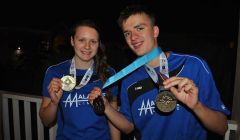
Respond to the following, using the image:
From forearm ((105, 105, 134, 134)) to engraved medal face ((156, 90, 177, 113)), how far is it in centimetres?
50

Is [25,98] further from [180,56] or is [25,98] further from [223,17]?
[223,17]

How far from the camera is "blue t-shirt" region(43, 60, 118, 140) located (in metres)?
2.55

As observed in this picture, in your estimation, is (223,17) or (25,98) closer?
(25,98)

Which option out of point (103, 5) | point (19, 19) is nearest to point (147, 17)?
point (103, 5)

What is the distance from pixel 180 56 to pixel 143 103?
0.51 metres

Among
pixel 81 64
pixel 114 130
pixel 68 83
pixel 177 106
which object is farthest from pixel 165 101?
pixel 81 64

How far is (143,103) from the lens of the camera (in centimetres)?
232

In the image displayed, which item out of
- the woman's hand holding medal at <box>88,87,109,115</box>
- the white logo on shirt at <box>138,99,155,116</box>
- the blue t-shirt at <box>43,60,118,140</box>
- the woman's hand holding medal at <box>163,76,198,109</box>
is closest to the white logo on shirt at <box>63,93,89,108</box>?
the blue t-shirt at <box>43,60,118,140</box>

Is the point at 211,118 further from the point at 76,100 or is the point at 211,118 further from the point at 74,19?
the point at 74,19

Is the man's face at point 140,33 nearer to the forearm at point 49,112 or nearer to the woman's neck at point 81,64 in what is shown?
the woman's neck at point 81,64

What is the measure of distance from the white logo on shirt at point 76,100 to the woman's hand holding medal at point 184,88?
3.28ft

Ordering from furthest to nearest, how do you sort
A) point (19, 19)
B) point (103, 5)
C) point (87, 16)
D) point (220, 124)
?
point (19, 19), point (87, 16), point (103, 5), point (220, 124)

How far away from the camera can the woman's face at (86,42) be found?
2586 mm

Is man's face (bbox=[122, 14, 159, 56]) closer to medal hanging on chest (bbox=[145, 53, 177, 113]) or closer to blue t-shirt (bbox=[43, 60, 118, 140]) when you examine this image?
medal hanging on chest (bbox=[145, 53, 177, 113])
